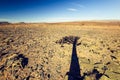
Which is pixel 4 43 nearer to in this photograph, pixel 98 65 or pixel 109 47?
pixel 98 65

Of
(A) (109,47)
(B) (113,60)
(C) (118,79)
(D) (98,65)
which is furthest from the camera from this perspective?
(A) (109,47)

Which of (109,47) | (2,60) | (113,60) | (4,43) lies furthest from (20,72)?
(109,47)

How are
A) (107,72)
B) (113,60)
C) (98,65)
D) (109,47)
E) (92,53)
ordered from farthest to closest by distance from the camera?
(109,47), (92,53), (113,60), (98,65), (107,72)

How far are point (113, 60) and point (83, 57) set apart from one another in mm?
2105

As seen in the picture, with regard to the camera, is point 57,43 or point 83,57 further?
point 57,43

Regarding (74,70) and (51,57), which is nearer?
(74,70)

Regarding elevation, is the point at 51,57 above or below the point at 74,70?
above

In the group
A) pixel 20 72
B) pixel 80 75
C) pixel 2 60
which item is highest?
pixel 2 60

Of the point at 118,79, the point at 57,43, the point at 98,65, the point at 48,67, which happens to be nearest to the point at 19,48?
the point at 48,67

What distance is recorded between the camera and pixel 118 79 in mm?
8047

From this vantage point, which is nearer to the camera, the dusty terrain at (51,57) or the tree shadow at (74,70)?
the dusty terrain at (51,57)

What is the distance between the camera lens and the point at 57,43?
12430mm

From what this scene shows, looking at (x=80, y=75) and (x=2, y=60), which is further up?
(x=2, y=60)

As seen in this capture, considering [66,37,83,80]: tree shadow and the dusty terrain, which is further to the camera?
[66,37,83,80]: tree shadow
